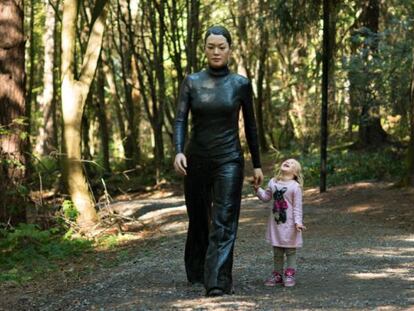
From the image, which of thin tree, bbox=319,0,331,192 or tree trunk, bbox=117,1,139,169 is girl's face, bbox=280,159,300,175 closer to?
thin tree, bbox=319,0,331,192

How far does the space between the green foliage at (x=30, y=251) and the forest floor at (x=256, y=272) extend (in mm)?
354

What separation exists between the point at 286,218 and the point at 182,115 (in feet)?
4.82

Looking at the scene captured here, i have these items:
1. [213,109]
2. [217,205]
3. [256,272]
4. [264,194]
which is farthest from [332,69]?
[217,205]

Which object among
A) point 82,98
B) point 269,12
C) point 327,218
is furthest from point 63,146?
point 269,12

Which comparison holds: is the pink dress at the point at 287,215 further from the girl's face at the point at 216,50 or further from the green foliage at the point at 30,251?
the green foliage at the point at 30,251

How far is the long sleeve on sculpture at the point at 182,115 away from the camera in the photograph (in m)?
6.99

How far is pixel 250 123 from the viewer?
728 centimetres

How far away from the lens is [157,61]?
2745 cm

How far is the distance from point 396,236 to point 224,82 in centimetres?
640

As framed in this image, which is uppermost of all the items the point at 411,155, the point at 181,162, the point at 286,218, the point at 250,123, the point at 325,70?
the point at 325,70

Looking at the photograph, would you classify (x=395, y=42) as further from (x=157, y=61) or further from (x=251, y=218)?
(x=157, y=61)

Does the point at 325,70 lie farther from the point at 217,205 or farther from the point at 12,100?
the point at 217,205

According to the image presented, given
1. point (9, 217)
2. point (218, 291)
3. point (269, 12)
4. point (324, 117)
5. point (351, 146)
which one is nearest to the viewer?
point (218, 291)

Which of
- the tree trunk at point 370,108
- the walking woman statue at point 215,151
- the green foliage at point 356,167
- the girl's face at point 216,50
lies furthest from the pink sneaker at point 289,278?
the green foliage at point 356,167
